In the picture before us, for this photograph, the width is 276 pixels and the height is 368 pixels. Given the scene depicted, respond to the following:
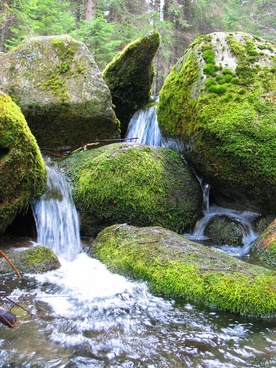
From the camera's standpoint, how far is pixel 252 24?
70.1 ft

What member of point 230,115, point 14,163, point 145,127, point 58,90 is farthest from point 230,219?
point 58,90

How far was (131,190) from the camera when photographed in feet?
18.5

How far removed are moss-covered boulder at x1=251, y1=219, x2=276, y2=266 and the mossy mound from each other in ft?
4.01

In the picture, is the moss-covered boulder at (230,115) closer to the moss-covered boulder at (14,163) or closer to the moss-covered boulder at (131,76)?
the moss-covered boulder at (131,76)

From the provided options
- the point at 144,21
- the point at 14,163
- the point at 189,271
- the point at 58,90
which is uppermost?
the point at 144,21

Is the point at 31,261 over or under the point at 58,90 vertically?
under

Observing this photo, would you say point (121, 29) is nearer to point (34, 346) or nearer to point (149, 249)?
point (149, 249)

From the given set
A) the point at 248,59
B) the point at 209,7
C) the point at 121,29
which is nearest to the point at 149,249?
the point at 248,59

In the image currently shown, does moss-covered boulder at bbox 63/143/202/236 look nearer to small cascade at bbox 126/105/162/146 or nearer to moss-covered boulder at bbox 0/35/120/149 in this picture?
moss-covered boulder at bbox 0/35/120/149

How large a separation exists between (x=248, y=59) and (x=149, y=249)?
13.1ft

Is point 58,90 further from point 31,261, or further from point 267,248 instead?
point 267,248

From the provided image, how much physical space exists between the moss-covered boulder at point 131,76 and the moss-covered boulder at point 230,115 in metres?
2.06

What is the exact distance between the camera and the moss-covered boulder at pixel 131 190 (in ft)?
18.4

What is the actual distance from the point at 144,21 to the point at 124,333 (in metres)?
20.1
